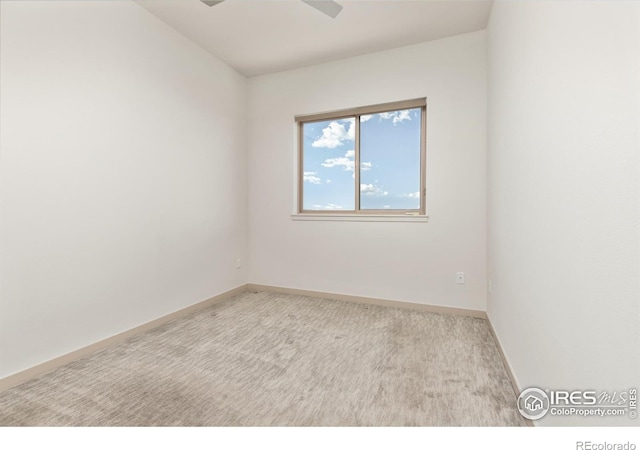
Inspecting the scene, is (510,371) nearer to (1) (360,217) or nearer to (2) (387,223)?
(2) (387,223)

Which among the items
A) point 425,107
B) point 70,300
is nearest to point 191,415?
point 70,300

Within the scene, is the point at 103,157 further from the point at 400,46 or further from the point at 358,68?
the point at 400,46

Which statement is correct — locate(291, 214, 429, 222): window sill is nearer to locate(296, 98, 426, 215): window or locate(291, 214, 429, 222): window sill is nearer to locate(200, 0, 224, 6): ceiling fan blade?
locate(296, 98, 426, 215): window

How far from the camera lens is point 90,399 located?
5.16 ft

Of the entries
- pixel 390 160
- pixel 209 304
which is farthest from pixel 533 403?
pixel 209 304

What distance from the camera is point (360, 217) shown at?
3293mm

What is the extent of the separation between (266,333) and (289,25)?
278 cm

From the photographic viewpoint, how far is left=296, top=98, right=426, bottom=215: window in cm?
321

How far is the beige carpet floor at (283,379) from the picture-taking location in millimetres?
1438

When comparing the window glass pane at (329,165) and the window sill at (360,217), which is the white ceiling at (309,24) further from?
the window sill at (360,217)

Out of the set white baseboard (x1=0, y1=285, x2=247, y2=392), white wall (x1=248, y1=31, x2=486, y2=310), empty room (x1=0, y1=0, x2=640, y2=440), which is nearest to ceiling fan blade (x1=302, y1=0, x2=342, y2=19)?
empty room (x1=0, y1=0, x2=640, y2=440)

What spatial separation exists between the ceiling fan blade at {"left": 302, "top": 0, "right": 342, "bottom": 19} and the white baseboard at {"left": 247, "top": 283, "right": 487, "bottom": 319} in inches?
109

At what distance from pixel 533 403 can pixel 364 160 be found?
2.65m

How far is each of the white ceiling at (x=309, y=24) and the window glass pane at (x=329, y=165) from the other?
801 mm
